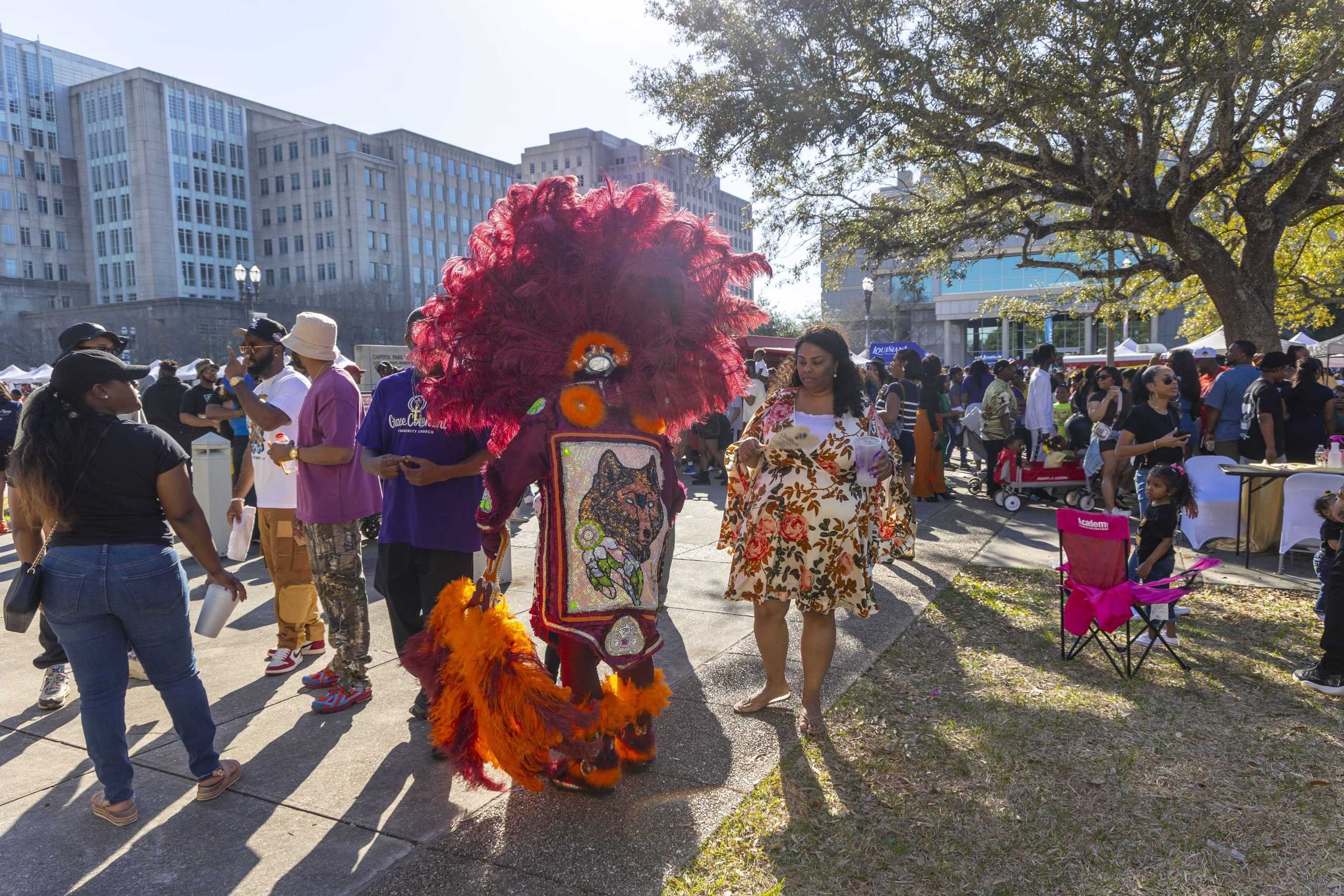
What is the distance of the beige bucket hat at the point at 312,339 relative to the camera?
4066 mm

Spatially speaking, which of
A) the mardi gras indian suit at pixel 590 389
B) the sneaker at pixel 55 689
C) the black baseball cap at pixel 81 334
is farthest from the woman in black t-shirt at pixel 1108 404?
the sneaker at pixel 55 689

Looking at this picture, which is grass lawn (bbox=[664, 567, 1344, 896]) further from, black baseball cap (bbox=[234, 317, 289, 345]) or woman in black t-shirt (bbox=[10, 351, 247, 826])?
black baseball cap (bbox=[234, 317, 289, 345])

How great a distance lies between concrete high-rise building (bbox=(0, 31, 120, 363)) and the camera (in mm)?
72500

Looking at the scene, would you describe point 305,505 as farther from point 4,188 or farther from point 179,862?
point 4,188

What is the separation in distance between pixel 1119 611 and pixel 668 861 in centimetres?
285

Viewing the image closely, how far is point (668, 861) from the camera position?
2.77 meters

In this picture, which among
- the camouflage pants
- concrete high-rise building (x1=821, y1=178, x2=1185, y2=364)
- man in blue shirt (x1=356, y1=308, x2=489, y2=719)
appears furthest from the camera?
concrete high-rise building (x1=821, y1=178, x2=1185, y2=364)

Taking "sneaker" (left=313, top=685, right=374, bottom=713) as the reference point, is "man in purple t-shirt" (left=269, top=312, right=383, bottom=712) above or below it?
A: above

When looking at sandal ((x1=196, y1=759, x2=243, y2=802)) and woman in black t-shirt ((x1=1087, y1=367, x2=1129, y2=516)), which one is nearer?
sandal ((x1=196, y1=759, x2=243, y2=802))

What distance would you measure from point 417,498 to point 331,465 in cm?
61

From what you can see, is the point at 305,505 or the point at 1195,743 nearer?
the point at 1195,743

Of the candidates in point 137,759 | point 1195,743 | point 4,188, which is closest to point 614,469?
point 137,759

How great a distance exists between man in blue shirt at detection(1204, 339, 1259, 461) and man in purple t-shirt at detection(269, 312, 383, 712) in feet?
26.3

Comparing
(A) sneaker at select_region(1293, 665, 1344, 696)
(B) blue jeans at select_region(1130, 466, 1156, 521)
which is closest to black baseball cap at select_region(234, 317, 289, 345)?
(B) blue jeans at select_region(1130, 466, 1156, 521)
